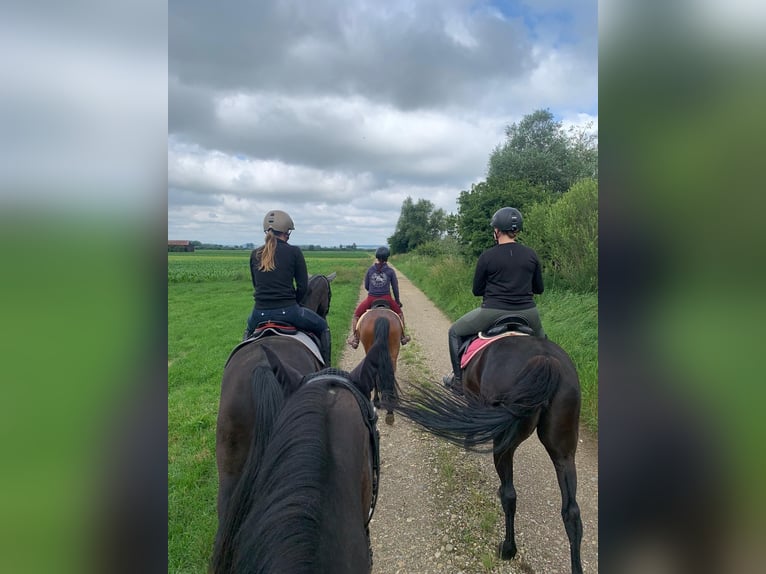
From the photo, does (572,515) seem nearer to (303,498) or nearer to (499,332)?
(499,332)

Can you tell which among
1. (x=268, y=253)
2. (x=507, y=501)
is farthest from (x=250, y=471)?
(x=268, y=253)

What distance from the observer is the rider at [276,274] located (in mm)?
4309

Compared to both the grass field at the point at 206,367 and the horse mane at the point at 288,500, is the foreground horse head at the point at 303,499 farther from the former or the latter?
the grass field at the point at 206,367

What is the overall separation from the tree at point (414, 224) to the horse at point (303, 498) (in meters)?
65.3

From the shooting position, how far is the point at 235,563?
1.34 meters

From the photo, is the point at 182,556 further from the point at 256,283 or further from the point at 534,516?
the point at 534,516

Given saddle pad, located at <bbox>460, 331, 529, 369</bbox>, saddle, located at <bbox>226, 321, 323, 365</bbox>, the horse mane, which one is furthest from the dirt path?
the horse mane

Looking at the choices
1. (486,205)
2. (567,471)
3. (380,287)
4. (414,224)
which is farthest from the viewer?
(414,224)

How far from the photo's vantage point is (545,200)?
17.7 meters

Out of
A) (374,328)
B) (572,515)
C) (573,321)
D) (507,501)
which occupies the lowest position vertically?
(507,501)

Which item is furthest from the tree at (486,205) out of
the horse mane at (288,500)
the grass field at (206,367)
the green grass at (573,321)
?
the horse mane at (288,500)

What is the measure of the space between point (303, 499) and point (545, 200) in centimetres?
1850
